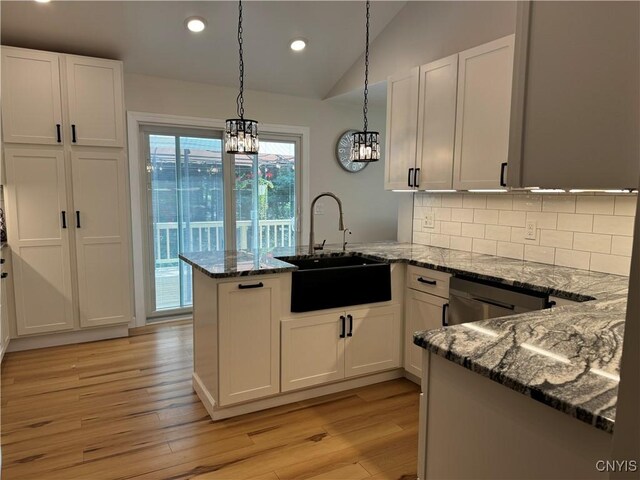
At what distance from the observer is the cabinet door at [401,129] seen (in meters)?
3.39

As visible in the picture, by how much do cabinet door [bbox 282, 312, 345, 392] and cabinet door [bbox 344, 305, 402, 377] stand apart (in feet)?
0.26

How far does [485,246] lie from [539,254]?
16.4 inches

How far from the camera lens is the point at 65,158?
11.8ft

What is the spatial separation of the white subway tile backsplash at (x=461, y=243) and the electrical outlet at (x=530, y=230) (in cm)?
46

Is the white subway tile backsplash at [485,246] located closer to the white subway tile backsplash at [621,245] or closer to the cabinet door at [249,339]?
the white subway tile backsplash at [621,245]

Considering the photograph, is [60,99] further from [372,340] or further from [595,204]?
[595,204]

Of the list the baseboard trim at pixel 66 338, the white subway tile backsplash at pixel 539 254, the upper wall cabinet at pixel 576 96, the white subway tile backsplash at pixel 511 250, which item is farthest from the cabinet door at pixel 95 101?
the upper wall cabinet at pixel 576 96

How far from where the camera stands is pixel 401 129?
350cm

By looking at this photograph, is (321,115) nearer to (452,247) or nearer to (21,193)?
(452,247)

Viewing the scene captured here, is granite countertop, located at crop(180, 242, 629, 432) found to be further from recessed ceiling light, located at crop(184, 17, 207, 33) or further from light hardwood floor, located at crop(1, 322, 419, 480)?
recessed ceiling light, located at crop(184, 17, 207, 33)

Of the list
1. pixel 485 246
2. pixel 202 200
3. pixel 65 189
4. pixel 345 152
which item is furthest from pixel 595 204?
pixel 65 189

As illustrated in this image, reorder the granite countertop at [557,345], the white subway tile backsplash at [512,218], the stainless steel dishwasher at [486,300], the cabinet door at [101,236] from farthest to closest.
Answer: the cabinet door at [101,236] < the white subway tile backsplash at [512,218] < the stainless steel dishwasher at [486,300] < the granite countertop at [557,345]

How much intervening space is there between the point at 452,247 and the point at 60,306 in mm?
3255

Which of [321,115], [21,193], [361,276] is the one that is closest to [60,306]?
[21,193]
